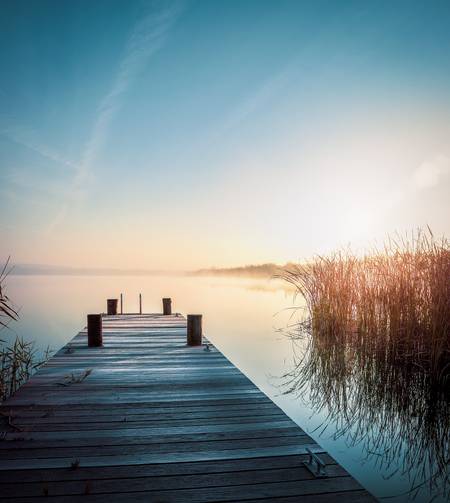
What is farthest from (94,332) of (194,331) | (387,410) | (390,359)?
(390,359)

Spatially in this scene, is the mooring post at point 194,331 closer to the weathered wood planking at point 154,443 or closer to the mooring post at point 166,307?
the weathered wood planking at point 154,443

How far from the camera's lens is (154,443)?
2105mm

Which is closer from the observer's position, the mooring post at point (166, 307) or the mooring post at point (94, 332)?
A: the mooring post at point (94, 332)

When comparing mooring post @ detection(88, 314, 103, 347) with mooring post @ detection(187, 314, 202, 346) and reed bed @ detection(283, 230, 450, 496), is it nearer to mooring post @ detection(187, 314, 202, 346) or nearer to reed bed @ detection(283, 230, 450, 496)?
mooring post @ detection(187, 314, 202, 346)

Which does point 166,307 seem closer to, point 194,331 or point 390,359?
point 194,331

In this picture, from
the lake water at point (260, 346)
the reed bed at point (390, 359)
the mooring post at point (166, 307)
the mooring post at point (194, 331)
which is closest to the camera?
the lake water at point (260, 346)

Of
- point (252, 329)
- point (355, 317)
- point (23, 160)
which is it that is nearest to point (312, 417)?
point (355, 317)

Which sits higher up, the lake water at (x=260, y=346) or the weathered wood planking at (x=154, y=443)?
the weathered wood planking at (x=154, y=443)

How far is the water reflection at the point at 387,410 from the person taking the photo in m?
2.75

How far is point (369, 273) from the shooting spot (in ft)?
20.5

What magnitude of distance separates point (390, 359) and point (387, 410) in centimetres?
135

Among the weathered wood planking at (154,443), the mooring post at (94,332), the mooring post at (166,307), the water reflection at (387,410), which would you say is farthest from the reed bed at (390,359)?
the mooring post at (166,307)

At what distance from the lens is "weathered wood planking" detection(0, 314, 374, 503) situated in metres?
1.63

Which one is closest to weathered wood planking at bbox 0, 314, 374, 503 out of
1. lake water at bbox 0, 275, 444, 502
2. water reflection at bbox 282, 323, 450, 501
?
lake water at bbox 0, 275, 444, 502
